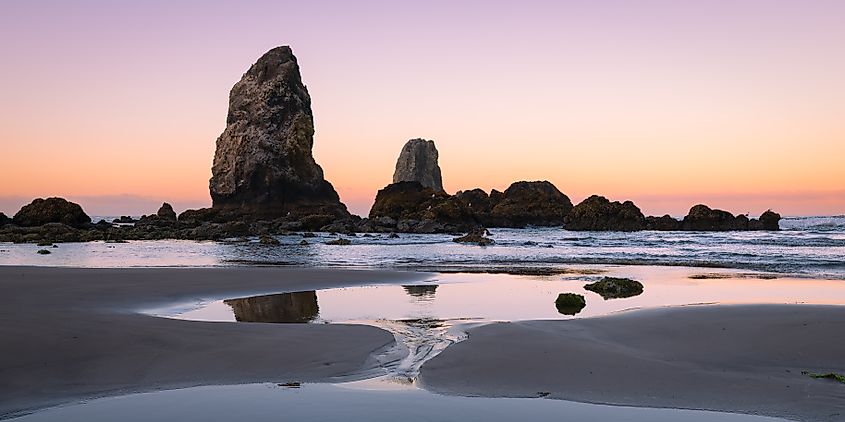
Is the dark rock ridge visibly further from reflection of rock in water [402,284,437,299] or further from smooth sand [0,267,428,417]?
smooth sand [0,267,428,417]

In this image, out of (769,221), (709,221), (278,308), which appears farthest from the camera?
(709,221)

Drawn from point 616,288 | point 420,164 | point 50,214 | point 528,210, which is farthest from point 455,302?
point 420,164

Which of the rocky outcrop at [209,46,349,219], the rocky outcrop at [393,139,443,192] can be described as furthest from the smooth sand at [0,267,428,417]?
the rocky outcrop at [393,139,443,192]

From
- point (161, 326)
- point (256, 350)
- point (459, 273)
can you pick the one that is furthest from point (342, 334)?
point (459, 273)

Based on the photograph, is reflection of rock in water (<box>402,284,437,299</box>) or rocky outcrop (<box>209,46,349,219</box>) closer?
reflection of rock in water (<box>402,284,437,299</box>)

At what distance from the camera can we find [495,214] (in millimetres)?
78000

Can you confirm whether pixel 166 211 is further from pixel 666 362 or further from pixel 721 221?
pixel 666 362

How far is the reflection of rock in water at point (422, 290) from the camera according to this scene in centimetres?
1363

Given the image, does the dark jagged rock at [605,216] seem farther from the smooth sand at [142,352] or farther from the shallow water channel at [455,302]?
the smooth sand at [142,352]

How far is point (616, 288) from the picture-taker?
14227 millimetres

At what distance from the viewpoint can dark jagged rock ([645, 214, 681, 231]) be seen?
192 ft

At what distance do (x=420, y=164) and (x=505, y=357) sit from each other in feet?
356

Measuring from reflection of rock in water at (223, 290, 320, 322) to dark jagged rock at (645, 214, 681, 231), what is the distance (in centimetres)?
5079

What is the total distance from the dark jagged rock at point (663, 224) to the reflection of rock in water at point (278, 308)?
50785 millimetres
